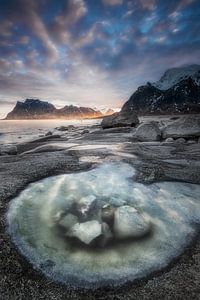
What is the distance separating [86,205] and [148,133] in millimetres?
9929

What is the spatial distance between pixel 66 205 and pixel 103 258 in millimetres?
1338

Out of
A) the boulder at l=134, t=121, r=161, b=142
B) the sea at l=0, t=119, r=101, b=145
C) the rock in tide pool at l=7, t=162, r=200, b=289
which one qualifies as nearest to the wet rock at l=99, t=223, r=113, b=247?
the rock in tide pool at l=7, t=162, r=200, b=289

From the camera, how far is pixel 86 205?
3670mm

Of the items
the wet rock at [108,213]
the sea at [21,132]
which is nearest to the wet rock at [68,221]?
the wet rock at [108,213]

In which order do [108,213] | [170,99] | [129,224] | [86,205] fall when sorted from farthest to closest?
[170,99] < [86,205] < [108,213] < [129,224]

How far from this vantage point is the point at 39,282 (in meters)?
2.23

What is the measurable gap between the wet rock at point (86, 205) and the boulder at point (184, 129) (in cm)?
969

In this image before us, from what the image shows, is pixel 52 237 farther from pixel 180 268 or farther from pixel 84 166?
pixel 84 166

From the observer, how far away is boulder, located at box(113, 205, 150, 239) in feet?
9.68

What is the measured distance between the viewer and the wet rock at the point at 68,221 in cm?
316

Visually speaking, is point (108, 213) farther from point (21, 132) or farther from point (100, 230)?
point (21, 132)

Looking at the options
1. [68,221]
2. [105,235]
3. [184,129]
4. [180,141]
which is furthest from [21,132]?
[105,235]

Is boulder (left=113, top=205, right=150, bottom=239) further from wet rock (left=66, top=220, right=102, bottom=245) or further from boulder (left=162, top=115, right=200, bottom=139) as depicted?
boulder (left=162, top=115, right=200, bottom=139)

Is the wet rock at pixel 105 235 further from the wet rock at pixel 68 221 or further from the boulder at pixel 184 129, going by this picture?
the boulder at pixel 184 129
